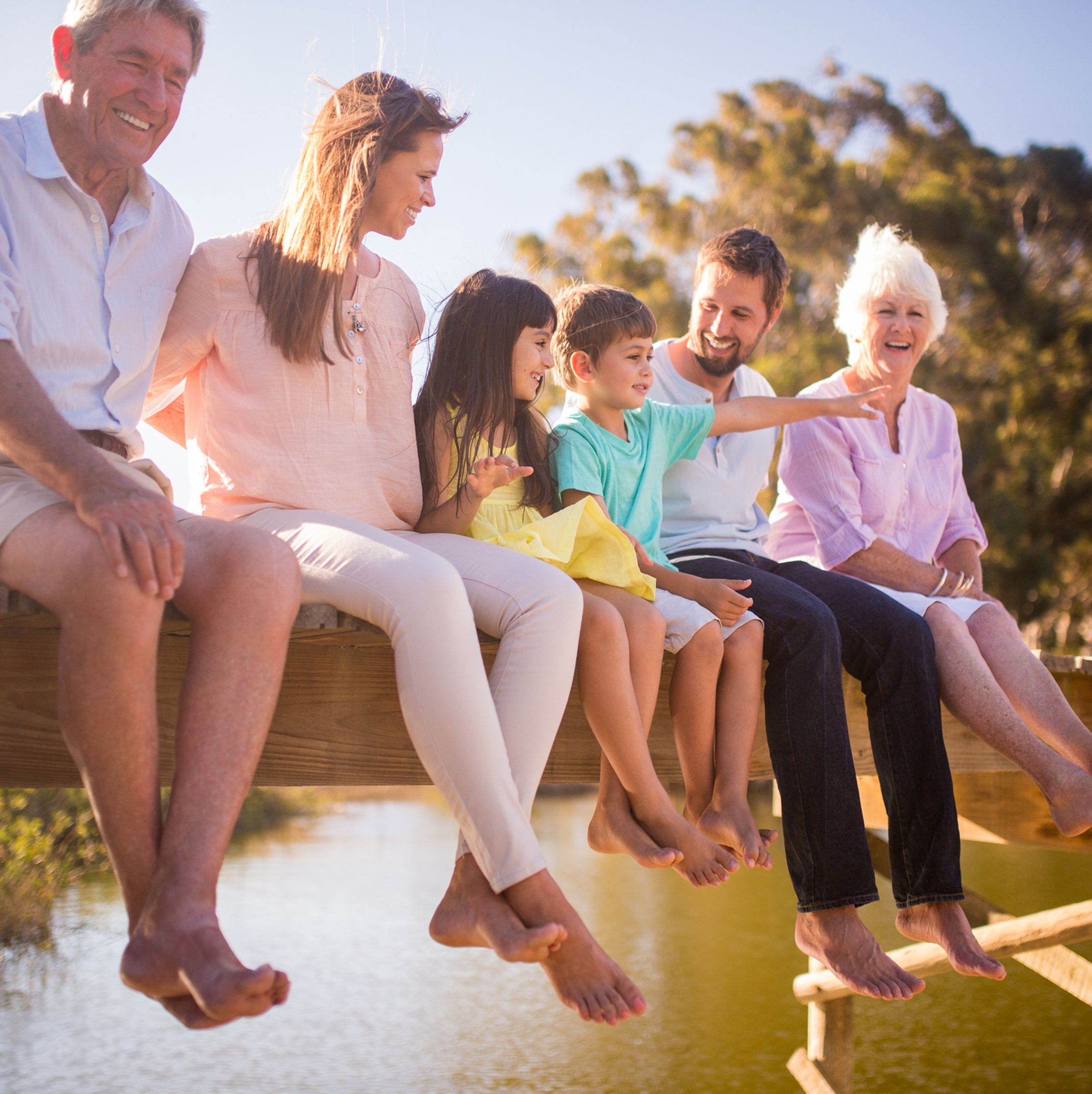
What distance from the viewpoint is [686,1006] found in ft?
24.3

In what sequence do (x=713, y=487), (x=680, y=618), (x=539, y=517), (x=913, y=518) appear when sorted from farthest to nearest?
(x=913, y=518) < (x=713, y=487) < (x=539, y=517) < (x=680, y=618)

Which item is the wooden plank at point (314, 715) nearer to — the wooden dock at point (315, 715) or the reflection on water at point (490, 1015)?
the wooden dock at point (315, 715)

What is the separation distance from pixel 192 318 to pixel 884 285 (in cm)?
179

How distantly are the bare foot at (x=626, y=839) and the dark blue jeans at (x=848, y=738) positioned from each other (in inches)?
10.1

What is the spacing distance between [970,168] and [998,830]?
16.1 m

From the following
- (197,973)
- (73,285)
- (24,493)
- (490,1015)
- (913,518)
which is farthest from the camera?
(490,1015)

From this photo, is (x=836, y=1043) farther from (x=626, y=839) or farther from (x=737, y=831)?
(x=626, y=839)

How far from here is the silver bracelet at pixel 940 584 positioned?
266cm

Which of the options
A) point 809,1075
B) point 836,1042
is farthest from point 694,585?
point 809,1075

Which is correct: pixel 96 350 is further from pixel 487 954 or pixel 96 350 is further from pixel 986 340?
pixel 986 340

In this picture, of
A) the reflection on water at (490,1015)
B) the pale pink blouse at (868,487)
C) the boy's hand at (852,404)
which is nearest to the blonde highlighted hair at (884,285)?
the pale pink blouse at (868,487)

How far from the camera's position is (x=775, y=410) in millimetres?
2539

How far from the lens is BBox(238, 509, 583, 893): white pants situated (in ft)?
5.17

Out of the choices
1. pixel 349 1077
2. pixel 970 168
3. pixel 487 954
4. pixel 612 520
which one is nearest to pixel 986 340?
pixel 970 168
